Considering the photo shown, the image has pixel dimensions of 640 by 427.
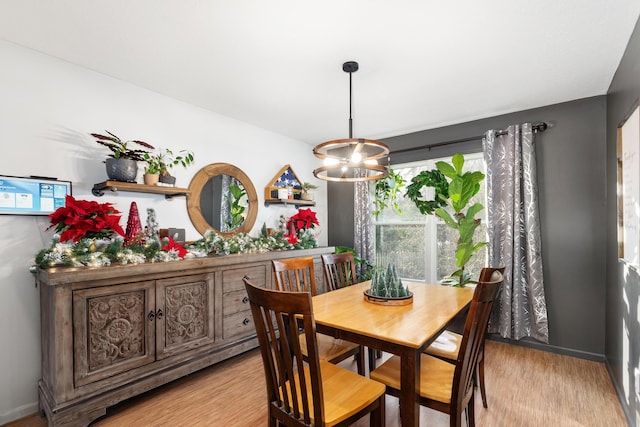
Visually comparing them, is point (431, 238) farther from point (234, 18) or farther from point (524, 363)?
point (234, 18)

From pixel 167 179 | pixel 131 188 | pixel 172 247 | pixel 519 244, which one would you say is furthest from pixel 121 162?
pixel 519 244

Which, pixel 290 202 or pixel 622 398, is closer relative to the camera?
pixel 622 398

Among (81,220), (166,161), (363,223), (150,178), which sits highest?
(166,161)

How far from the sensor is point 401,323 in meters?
1.65

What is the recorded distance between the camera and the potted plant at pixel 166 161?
267cm

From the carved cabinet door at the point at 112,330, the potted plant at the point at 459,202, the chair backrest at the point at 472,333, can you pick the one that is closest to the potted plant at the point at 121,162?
the carved cabinet door at the point at 112,330

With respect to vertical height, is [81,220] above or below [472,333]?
above

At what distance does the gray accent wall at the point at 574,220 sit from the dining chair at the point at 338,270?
196 centimetres

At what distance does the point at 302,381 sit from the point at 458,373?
74cm

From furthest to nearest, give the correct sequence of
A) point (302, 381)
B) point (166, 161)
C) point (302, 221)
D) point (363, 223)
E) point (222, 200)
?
point (363, 223)
point (302, 221)
point (222, 200)
point (166, 161)
point (302, 381)

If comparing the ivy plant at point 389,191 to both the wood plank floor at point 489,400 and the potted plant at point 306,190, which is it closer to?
the potted plant at point 306,190

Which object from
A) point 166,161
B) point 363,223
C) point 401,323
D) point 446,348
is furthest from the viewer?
point 363,223

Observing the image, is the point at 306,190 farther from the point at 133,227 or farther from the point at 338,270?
the point at 133,227

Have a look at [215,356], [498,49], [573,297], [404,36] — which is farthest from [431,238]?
[215,356]
